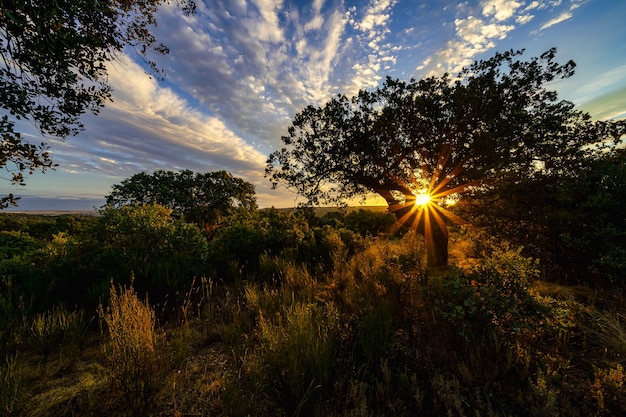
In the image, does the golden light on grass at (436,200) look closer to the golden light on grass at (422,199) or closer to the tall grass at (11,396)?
the golden light on grass at (422,199)

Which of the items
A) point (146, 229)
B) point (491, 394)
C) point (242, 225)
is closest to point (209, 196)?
point (242, 225)

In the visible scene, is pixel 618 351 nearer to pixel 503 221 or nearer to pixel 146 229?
pixel 503 221

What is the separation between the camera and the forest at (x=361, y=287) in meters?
2.81

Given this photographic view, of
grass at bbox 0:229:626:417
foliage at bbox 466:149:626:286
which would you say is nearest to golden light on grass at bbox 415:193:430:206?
foliage at bbox 466:149:626:286

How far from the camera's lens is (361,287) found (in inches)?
209

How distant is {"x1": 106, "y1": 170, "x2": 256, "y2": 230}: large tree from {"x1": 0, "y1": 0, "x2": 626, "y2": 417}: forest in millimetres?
13476

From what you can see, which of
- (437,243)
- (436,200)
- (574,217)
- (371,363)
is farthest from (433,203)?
(371,363)

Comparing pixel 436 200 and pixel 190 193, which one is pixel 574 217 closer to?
pixel 436 200

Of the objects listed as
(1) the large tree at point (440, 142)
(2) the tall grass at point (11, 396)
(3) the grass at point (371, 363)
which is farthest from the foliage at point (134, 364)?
(1) the large tree at point (440, 142)

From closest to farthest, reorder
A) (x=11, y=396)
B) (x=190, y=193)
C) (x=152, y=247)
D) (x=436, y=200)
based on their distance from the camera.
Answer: (x=11, y=396) < (x=152, y=247) < (x=436, y=200) < (x=190, y=193)

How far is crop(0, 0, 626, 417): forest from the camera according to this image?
281cm

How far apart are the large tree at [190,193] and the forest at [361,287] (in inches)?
531

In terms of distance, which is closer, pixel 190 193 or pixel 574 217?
pixel 574 217

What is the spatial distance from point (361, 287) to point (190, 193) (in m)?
21.0
